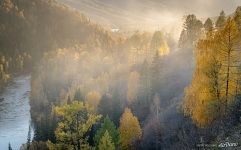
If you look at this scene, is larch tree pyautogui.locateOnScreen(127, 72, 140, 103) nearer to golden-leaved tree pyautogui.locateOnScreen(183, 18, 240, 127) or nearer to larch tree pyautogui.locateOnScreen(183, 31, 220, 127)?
larch tree pyautogui.locateOnScreen(183, 31, 220, 127)

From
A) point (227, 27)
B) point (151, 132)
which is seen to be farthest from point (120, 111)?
point (227, 27)

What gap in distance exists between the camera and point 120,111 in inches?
4321

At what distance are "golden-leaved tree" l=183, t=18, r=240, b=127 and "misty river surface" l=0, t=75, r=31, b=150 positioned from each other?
6983cm

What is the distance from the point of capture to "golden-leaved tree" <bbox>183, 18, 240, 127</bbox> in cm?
5584

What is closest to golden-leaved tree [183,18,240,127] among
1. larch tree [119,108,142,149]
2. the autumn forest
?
the autumn forest

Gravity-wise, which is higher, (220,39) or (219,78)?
(220,39)

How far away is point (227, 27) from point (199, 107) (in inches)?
475

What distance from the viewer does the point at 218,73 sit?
56812mm

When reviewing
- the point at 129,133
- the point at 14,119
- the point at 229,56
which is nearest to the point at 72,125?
the point at 229,56

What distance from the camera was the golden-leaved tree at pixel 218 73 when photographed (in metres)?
55.8

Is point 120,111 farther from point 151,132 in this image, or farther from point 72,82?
point 72,82

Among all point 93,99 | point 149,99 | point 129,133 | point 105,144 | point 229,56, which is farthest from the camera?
point 93,99

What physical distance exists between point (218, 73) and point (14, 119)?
109840mm

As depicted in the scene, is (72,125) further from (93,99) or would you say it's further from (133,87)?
(93,99)
